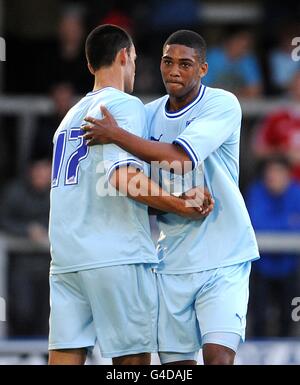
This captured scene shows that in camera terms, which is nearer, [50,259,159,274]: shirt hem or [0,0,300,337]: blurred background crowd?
[50,259,159,274]: shirt hem

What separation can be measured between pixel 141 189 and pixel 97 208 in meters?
0.29

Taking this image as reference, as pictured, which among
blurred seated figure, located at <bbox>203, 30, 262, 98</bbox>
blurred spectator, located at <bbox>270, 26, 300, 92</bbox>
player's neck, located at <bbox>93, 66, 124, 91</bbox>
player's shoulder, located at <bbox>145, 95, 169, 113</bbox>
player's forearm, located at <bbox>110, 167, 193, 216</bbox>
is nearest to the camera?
player's forearm, located at <bbox>110, 167, 193, 216</bbox>

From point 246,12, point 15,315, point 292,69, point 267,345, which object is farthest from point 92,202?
point 246,12

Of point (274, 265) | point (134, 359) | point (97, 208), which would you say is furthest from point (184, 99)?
point (274, 265)

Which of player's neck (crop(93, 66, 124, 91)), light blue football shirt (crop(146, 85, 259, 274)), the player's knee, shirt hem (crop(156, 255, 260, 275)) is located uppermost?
player's neck (crop(93, 66, 124, 91))

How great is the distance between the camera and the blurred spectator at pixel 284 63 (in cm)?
1190

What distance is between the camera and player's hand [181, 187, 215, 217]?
20.2 feet

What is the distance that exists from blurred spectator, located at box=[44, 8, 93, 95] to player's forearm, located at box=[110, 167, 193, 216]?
5.57 metres

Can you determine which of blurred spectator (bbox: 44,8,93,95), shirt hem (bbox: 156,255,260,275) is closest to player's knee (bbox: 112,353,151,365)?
shirt hem (bbox: 156,255,260,275)

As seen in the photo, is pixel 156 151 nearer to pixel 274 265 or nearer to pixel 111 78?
pixel 111 78

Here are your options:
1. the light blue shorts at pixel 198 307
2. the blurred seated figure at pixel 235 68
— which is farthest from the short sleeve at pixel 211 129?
the blurred seated figure at pixel 235 68

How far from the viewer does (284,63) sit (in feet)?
39.2

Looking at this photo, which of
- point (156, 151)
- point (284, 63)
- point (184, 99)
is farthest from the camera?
point (284, 63)

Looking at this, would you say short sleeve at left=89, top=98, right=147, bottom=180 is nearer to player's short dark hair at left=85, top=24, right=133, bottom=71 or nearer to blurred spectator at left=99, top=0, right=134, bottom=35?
player's short dark hair at left=85, top=24, right=133, bottom=71
